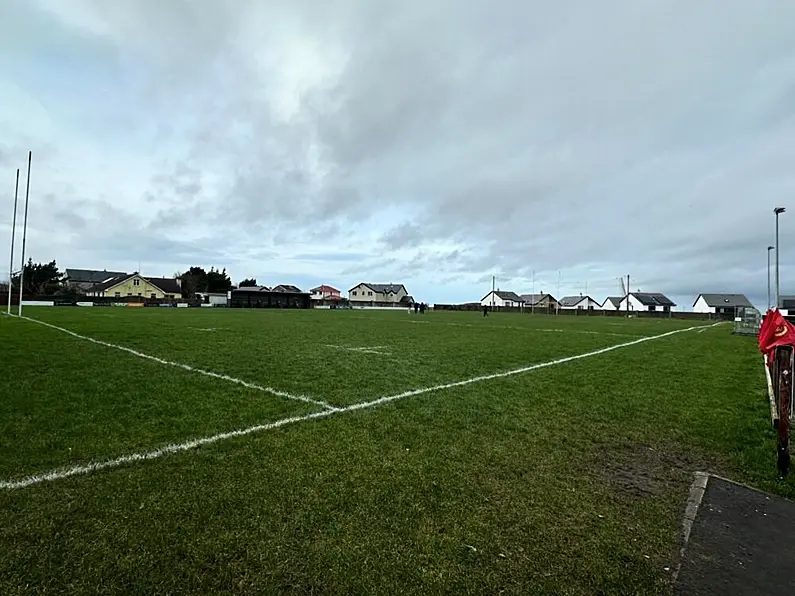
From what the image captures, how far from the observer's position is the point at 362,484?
3615 mm

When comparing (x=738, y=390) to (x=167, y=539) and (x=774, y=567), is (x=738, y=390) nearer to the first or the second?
(x=774, y=567)

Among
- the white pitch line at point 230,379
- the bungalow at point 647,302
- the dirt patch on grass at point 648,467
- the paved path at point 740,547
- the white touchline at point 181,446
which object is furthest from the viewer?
the bungalow at point 647,302

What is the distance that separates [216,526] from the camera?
2889mm

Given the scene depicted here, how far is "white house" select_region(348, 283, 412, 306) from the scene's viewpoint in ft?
396

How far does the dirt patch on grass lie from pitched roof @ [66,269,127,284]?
368 feet

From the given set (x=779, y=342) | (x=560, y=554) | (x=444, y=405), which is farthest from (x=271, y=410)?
(x=779, y=342)

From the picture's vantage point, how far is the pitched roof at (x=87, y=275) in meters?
95.2

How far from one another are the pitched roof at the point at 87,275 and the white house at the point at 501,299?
292ft

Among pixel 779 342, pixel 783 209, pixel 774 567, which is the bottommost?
pixel 774 567

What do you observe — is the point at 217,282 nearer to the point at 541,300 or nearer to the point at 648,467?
the point at 541,300

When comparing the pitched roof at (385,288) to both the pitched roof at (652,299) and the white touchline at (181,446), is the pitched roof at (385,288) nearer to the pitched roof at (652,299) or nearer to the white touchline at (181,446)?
the pitched roof at (652,299)

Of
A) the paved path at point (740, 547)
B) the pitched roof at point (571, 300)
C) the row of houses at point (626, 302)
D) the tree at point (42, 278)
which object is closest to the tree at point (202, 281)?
the tree at point (42, 278)

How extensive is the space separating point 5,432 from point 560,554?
531 cm

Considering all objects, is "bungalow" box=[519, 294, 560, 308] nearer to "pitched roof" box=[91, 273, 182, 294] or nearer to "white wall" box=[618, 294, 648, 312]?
"white wall" box=[618, 294, 648, 312]
